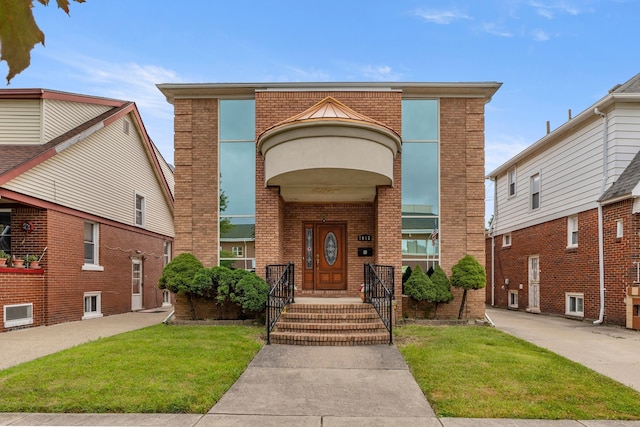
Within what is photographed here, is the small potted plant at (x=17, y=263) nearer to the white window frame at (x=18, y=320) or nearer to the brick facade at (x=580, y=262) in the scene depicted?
the white window frame at (x=18, y=320)

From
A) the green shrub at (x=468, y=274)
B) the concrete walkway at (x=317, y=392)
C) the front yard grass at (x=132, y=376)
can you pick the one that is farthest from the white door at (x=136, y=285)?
the green shrub at (x=468, y=274)

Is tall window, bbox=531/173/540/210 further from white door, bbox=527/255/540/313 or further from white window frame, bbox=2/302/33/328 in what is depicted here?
white window frame, bbox=2/302/33/328

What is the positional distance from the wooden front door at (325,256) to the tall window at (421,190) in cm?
180

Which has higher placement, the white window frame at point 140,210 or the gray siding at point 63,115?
the gray siding at point 63,115

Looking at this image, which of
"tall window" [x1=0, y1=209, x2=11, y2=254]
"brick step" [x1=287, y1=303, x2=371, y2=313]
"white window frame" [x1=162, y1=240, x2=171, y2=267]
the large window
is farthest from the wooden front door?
"white window frame" [x1=162, y1=240, x2=171, y2=267]

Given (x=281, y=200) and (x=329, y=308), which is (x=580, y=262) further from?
(x=281, y=200)

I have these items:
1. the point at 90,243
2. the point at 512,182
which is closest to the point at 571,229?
the point at 512,182

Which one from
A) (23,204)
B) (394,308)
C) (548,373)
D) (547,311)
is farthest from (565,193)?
(23,204)

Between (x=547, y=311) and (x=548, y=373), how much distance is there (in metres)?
11.0

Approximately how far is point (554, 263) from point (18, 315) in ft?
53.8

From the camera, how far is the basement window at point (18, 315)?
1087 centimetres

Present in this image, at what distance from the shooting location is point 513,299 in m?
19.6

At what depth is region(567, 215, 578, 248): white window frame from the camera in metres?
14.7

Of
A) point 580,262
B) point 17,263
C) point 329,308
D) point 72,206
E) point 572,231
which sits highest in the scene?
point 72,206
